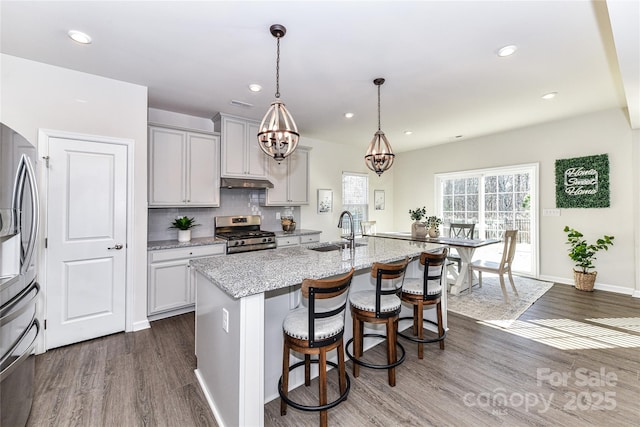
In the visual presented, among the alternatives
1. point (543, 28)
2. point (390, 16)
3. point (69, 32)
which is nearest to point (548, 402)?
point (543, 28)

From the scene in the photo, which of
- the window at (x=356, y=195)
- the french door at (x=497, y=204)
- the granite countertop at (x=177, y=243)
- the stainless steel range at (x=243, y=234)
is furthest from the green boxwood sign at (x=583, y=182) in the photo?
the granite countertop at (x=177, y=243)

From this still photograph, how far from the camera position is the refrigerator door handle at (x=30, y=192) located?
5.35 ft

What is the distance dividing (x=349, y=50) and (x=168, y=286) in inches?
130

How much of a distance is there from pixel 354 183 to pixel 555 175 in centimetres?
375

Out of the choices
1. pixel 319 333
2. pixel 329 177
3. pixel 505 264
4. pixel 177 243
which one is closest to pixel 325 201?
pixel 329 177

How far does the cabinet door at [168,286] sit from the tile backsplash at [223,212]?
26.1 inches

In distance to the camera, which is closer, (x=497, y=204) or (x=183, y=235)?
(x=183, y=235)

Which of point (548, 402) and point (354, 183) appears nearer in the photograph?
point (548, 402)

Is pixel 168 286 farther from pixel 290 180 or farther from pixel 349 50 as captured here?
pixel 349 50

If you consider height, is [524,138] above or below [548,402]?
above

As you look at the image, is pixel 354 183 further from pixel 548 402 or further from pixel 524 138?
pixel 548 402

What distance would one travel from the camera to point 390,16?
206 cm

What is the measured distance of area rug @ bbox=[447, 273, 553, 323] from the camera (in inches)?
139

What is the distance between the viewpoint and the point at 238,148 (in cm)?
424
